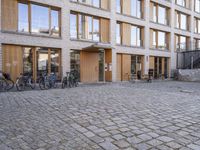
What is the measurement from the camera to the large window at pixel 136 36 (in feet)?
68.5

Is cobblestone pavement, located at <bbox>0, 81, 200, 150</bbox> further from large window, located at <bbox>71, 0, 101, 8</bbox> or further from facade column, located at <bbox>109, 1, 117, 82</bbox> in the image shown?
large window, located at <bbox>71, 0, 101, 8</bbox>

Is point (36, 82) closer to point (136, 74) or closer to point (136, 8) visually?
point (136, 74)

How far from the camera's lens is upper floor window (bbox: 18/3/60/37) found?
13938 millimetres

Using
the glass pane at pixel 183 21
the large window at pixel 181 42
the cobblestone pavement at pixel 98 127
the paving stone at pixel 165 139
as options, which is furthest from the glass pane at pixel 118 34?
the paving stone at pixel 165 139

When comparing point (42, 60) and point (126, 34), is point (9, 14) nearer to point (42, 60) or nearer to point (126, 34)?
point (42, 60)

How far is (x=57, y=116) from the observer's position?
5707mm

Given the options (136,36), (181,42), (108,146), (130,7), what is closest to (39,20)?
(130,7)

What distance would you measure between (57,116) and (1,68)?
8825 millimetres

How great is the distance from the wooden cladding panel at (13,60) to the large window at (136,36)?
11322 millimetres

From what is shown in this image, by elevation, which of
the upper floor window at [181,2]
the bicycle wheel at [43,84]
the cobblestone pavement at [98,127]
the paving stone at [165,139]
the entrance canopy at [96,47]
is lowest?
the paving stone at [165,139]

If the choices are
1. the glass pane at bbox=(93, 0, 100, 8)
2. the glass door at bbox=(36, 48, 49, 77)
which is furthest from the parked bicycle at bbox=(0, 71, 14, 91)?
the glass pane at bbox=(93, 0, 100, 8)

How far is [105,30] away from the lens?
60.7 ft

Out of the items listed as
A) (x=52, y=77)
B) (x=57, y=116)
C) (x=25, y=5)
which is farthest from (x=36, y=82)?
(x=57, y=116)

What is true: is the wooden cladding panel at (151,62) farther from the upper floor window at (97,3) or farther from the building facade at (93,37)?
the upper floor window at (97,3)
